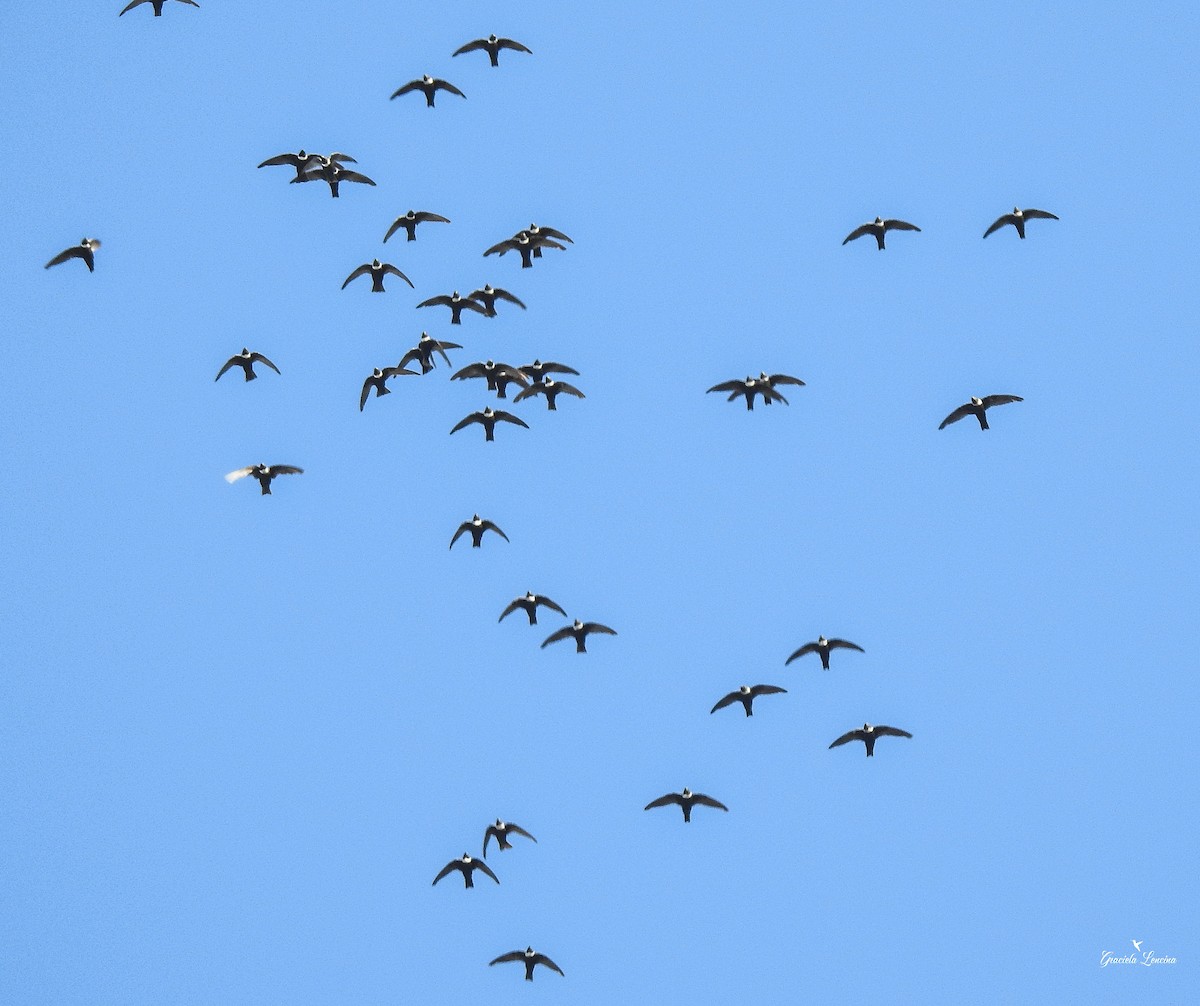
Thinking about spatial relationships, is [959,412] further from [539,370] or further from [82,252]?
[82,252]

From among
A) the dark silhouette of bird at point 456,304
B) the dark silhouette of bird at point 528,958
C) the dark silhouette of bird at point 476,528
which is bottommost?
the dark silhouette of bird at point 528,958

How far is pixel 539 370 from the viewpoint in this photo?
134 ft

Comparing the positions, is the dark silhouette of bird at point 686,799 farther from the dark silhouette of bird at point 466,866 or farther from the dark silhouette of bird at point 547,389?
the dark silhouette of bird at point 547,389

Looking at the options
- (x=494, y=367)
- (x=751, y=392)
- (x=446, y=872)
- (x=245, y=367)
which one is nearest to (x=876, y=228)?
(x=751, y=392)

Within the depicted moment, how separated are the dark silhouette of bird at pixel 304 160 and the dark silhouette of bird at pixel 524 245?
166 inches

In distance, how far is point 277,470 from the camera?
41.3 metres

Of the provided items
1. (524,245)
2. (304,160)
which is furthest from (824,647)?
(304,160)

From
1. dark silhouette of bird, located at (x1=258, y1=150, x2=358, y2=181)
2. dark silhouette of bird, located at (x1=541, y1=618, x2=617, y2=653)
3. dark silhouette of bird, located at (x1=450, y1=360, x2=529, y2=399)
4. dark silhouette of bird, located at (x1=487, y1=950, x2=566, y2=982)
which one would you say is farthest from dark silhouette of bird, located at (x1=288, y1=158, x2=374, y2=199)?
dark silhouette of bird, located at (x1=487, y1=950, x2=566, y2=982)

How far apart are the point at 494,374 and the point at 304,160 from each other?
7.10 m

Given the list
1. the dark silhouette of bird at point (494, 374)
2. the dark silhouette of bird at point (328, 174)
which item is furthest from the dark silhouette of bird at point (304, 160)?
the dark silhouette of bird at point (494, 374)

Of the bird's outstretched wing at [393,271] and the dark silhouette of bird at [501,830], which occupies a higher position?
the bird's outstretched wing at [393,271]

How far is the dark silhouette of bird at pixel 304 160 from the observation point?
1581 inches

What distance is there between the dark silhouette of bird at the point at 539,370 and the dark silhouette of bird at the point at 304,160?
22.3ft

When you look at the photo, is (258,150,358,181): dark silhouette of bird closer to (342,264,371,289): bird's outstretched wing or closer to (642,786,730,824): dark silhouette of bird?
(342,264,371,289): bird's outstretched wing
